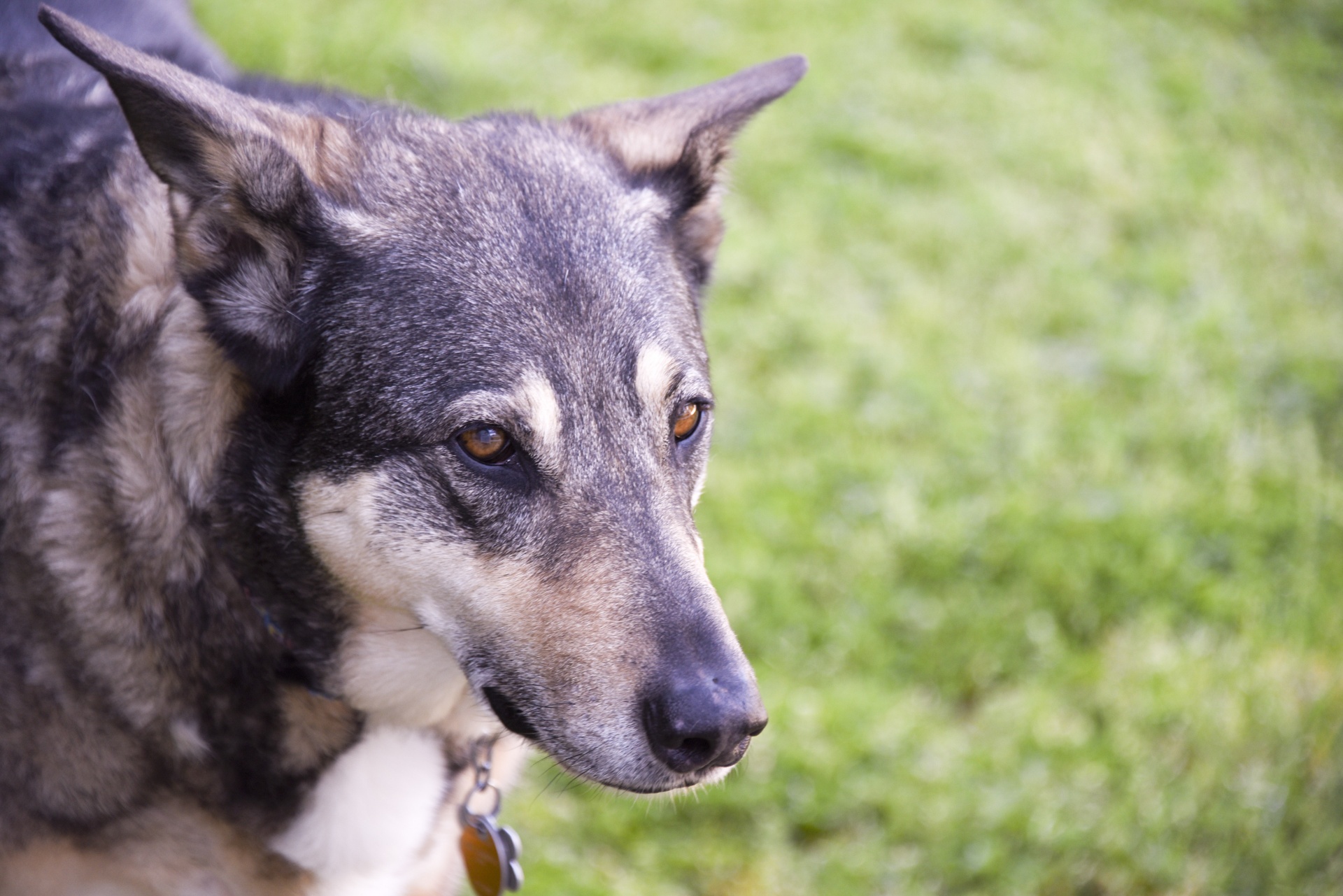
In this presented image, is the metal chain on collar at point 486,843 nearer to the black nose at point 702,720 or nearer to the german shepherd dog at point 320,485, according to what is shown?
the german shepherd dog at point 320,485

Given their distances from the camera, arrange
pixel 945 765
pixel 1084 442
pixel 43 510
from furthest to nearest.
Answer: pixel 1084 442
pixel 945 765
pixel 43 510

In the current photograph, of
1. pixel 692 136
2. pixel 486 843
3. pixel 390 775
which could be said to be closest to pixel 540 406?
A: pixel 692 136

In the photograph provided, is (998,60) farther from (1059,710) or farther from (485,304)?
(485,304)

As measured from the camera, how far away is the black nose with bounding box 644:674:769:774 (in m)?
2.08

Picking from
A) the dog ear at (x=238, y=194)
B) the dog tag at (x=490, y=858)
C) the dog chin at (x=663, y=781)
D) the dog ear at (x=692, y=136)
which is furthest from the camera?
the dog ear at (x=692, y=136)

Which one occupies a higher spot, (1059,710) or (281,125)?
(281,125)

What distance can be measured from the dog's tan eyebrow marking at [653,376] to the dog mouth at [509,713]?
67 centimetres

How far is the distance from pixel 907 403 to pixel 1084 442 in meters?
0.85

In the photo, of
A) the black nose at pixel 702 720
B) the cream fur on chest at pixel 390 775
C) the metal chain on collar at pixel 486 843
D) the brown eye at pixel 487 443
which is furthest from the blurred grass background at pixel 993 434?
the brown eye at pixel 487 443

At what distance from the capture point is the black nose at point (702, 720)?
82.0 inches

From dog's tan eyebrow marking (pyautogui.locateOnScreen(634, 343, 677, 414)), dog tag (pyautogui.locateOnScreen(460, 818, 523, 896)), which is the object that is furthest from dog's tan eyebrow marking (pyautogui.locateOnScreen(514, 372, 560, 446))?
dog tag (pyautogui.locateOnScreen(460, 818, 523, 896))

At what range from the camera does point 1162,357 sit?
5.79 metres

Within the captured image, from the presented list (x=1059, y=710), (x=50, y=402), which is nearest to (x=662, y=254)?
(x=50, y=402)

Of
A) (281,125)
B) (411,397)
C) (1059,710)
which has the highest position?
(281,125)
